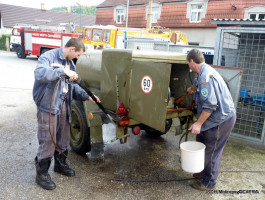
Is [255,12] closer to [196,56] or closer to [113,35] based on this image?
[113,35]

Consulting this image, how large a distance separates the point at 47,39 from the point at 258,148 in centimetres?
1625

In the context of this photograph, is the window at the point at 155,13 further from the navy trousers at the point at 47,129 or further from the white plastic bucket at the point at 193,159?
the white plastic bucket at the point at 193,159

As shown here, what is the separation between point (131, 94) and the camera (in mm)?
3445

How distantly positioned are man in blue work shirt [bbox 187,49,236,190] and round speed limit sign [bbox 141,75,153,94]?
51cm

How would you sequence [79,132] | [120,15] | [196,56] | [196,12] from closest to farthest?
[196,56]
[79,132]
[196,12]
[120,15]

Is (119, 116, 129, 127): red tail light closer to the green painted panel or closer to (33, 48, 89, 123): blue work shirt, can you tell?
the green painted panel

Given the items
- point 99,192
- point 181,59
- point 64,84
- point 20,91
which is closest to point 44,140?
point 64,84

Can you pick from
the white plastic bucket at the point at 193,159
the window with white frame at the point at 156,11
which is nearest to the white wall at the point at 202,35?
the window with white frame at the point at 156,11

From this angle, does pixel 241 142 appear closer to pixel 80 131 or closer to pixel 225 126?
pixel 225 126

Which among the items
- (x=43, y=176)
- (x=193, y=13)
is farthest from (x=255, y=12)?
(x=43, y=176)

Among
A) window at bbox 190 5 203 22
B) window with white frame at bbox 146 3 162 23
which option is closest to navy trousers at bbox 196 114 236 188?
window at bbox 190 5 203 22

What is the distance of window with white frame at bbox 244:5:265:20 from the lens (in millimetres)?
15779

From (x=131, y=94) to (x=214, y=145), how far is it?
1.23 meters

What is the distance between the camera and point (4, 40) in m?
29.9
